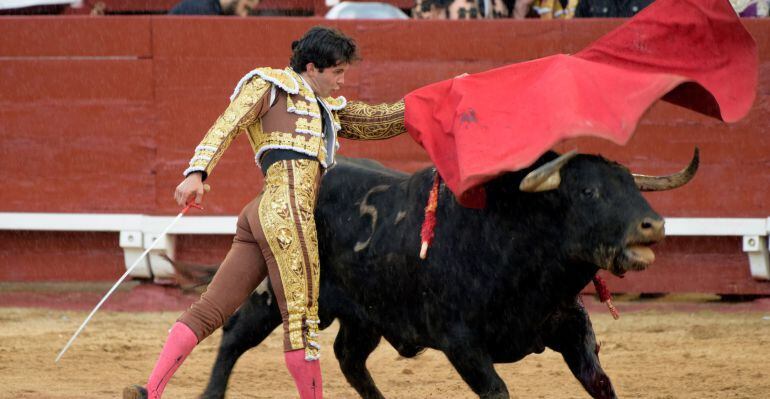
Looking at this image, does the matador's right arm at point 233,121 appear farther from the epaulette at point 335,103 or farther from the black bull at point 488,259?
the black bull at point 488,259

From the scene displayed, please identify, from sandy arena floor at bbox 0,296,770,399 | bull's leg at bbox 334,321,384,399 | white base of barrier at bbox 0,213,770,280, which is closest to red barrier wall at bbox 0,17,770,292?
white base of barrier at bbox 0,213,770,280

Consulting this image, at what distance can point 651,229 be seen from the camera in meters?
3.41

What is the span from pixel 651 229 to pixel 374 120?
3.54 ft

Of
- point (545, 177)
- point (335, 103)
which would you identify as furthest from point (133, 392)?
point (545, 177)

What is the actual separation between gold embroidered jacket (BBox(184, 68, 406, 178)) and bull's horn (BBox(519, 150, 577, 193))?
0.70 m

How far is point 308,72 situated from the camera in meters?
3.90

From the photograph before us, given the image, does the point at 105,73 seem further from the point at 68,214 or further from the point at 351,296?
the point at 351,296

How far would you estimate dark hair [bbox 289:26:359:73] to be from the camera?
3811 mm

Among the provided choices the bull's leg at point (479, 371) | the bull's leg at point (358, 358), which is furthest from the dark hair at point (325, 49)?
the bull's leg at point (358, 358)

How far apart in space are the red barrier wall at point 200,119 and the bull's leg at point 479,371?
3130 millimetres

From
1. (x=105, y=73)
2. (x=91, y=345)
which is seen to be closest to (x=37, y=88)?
A: (x=105, y=73)

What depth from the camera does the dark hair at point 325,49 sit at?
12.5 feet

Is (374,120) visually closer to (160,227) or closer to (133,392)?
(133,392)

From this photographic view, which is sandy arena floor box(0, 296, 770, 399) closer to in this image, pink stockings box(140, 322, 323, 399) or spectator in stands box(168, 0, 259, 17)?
pink stockings box(140, 322, 323, 399)
